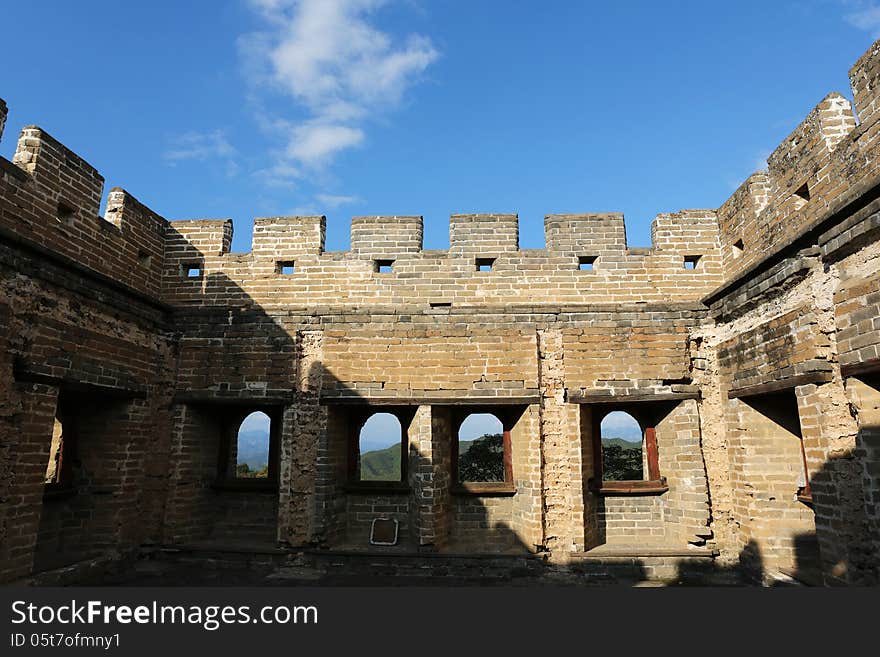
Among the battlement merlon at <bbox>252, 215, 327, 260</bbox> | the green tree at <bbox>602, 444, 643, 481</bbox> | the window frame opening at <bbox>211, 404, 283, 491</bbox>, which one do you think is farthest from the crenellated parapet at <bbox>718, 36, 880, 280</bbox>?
the green tree at <bbox>602, 444, 643, 481</bbox>

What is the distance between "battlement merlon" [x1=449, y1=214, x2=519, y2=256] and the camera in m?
8.71

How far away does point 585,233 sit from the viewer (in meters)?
8.68

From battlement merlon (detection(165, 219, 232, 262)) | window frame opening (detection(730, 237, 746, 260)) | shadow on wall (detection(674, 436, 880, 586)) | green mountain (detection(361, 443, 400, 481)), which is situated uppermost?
battlement merlon (detection(165, 219, 232, 262))

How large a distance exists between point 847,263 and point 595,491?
462 centimetres

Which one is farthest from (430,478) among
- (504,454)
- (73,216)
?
(73,216)

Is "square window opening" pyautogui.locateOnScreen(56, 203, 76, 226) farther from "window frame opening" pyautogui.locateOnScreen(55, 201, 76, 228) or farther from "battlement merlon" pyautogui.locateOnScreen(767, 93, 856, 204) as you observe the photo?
"battlement merlon" pyautogui.locateOnScreen(767, 93, 856, 204)

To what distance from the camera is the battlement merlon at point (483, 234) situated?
343 inches

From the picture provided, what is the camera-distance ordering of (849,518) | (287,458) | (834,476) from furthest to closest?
1. (287,458)
2. (834,476)
3. (849,518)

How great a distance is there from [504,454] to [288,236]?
524 cm

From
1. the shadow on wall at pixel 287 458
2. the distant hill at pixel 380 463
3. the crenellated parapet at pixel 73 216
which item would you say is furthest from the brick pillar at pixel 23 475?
the distant hill at pixel 380 463

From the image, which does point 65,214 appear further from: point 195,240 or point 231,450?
point 231,450

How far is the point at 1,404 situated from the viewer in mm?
5691

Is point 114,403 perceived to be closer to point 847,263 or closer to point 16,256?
point 16,256

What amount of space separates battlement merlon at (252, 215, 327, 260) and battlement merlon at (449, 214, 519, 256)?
90.8 inches
